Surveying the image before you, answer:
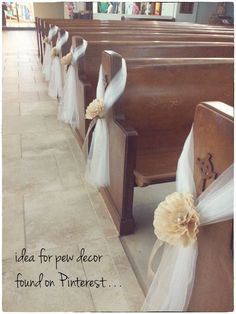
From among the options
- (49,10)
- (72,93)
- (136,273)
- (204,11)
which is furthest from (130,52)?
(49,10)

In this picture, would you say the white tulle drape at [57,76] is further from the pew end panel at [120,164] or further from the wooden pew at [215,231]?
the wooden pew at [215,231]

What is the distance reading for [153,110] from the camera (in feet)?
5.32

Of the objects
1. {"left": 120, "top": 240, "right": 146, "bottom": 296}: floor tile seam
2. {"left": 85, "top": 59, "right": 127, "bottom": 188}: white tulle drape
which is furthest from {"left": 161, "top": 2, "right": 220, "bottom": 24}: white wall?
{"left": 120, "top": 240, "right": 146, "bottom": 296}: floor tile seam

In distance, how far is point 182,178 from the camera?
0.86m

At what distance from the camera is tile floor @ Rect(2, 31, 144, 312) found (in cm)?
124

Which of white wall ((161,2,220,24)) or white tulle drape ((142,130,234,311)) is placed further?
white wall ((161,2,220,24))

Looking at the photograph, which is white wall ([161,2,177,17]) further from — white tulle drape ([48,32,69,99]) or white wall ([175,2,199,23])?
white tulle drape ([48,32,69,99])

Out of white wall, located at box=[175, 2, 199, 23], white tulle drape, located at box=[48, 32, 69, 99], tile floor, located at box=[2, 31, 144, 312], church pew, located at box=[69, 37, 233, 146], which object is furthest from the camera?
white wall, located at box=[175, 2, 199, 23]

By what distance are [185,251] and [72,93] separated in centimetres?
192

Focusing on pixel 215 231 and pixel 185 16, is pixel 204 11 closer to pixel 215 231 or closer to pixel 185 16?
pixel 185 16

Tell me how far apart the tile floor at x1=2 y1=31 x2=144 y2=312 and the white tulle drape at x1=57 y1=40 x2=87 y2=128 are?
14 cm

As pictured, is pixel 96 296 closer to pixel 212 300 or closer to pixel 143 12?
pixel 212 300

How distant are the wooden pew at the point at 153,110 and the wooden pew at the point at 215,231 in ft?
1.97

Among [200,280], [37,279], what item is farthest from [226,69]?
[37,279]
